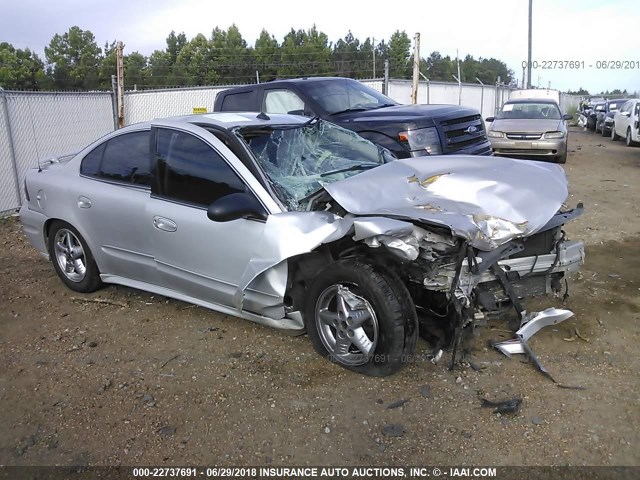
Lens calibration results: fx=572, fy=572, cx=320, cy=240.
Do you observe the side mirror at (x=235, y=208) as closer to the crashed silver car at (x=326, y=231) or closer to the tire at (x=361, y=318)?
the crashed silver car at (x=326, y=231)

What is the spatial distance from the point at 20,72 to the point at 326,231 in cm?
4384

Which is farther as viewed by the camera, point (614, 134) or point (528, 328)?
point (614, 134)

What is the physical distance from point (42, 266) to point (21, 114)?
13.7ft

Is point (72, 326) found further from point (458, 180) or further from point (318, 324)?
point (458, 180)

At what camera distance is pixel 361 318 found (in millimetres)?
3506

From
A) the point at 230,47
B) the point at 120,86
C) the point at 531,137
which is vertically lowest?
the point at 531,137

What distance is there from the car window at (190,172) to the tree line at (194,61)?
20.8 m

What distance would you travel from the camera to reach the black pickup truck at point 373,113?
7188 mm

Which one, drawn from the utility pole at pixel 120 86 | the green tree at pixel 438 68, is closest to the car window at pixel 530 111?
the utility pole at pixel 120 86

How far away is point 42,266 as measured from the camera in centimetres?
631

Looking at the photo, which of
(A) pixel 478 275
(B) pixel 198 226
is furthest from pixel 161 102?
(A) pixel 478 275

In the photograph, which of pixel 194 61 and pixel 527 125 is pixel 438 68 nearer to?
pixel 194 61

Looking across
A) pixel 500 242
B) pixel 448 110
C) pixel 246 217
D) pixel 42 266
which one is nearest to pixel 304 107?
pixel 448 110

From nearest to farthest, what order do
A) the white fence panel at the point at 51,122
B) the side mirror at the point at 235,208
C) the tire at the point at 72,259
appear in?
the side mirror at the point at 235,208, the tire at the point at 72,259, the white fence panel at the point at 51,122
